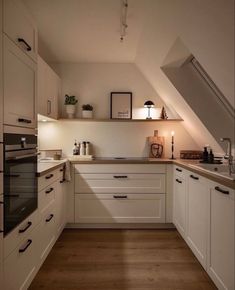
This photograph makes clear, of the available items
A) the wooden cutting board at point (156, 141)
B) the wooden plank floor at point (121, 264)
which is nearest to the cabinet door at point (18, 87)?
the wooden plank floor at point (121, 264)

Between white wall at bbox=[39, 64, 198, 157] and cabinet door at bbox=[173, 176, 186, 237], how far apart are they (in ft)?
2.90

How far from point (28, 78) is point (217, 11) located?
1388mm

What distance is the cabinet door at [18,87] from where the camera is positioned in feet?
4.94

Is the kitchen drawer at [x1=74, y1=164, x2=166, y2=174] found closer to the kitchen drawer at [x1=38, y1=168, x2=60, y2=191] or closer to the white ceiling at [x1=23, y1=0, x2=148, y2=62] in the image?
the kitchen drawer at [x1=38, y1=168, x2=60, y2=191]

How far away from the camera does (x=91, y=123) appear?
12.2 ft

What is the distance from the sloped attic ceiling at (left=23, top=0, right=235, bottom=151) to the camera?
1.63 metres

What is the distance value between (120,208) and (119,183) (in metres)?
0.33

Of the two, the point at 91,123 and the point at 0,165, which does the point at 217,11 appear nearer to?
the point at 0,165

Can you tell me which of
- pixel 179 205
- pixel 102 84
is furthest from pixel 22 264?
pixel 102 84

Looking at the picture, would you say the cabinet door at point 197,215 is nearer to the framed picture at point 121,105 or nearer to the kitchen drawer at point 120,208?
the kitchen drawer at point 120,208

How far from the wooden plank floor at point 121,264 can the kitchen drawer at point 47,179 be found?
75cm

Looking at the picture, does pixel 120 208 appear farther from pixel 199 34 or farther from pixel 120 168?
pixel 199 34

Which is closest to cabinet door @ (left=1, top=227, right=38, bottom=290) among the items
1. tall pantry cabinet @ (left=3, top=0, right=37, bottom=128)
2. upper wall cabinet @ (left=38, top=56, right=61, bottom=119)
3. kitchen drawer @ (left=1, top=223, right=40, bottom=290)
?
kitchen drawer @ (left=1, top=223, right=40, bottom=290)

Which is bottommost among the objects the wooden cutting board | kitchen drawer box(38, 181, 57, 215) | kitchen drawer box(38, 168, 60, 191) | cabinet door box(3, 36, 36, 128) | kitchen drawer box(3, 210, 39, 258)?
kitchen drawer box(3, 210, 39, 258)
